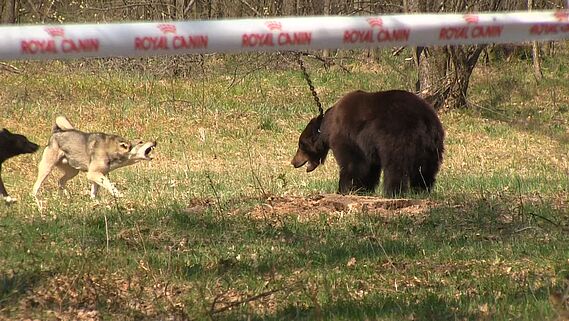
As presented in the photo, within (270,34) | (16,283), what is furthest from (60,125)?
(270,34)

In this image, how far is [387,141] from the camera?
403 inches

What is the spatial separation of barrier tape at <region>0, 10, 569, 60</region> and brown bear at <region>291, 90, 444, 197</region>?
532 centimetres

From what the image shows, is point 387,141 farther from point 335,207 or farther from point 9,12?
point 9,12

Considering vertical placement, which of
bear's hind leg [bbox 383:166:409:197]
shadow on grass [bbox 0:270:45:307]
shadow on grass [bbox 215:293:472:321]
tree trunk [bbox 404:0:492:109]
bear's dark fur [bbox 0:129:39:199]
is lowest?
tree trunk [bbox 404:0:492:109]

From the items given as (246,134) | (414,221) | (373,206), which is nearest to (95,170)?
(373,206)

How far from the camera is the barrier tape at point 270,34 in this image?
414 cm

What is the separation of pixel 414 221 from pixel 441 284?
197 centimetres

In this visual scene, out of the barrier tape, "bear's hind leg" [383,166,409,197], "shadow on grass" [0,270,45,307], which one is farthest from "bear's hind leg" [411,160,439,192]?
the barrier tape

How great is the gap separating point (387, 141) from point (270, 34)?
605cm

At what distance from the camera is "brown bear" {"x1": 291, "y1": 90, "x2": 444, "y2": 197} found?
10.1 meters

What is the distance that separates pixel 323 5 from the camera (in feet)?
97.5

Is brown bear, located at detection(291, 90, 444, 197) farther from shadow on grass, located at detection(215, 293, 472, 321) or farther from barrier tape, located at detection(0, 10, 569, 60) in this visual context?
barrier tape, located at detection(0, 10, 569, 60)

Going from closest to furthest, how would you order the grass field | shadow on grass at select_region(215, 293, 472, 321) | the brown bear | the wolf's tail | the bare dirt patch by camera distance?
1. shadow on grass at select_region(215, 293, 472, 321)
2. the grass field
3. the bare dirt patch
4. the brown bear
5. the wolf's tail

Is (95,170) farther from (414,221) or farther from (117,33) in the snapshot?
(117,33)
